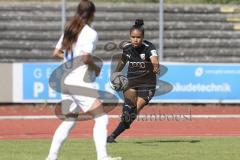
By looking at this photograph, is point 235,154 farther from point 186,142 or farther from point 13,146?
point 13,146

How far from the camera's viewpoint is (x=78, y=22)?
378 inches

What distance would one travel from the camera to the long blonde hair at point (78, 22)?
376 inches

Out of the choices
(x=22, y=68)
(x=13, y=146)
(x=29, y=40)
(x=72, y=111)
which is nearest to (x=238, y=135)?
(x=13, y=146)

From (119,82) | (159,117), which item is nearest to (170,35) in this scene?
(159,117)

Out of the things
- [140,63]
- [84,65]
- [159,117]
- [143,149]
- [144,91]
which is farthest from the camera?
[159,117]

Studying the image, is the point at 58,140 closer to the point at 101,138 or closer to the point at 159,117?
the point at 101,138

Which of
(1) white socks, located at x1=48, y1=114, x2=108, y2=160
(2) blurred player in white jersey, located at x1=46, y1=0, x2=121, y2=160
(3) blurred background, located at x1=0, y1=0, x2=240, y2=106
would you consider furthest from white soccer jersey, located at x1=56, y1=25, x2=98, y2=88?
(3) blurred background, located at x1=0, y1=0, x2=240, y2=106

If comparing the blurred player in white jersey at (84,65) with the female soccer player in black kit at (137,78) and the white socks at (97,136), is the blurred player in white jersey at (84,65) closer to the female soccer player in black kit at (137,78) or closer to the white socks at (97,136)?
the white socks at (97,136)

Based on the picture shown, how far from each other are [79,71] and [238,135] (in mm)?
6745

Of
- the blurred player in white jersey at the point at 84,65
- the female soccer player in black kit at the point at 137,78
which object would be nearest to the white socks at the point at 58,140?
the blurred player in white jersey at the point at 84,65

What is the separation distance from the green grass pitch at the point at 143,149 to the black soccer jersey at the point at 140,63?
3.75ft

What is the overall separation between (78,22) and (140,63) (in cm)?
392

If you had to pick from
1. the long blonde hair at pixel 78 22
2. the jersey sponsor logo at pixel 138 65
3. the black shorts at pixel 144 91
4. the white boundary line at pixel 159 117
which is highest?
the long blonde hair at pixel 78 22

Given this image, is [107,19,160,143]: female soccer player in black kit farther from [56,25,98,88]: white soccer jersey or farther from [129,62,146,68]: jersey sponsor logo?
[56,25,98,88]: white soccer jersey
